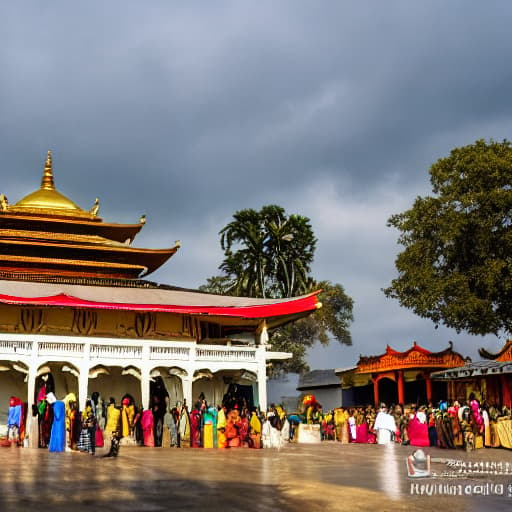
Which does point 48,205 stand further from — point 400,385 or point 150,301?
point 400,385

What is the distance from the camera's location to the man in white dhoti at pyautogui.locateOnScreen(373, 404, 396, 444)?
27.7 meters

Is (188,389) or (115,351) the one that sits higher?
(115,351)

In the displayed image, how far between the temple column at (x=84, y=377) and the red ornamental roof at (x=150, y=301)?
1.59m

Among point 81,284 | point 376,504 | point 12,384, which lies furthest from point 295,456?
point 81,284

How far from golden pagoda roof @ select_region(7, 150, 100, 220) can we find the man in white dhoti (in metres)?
17.3

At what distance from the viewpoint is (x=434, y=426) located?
2536 cm

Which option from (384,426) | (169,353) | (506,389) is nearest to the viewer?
(169,353)

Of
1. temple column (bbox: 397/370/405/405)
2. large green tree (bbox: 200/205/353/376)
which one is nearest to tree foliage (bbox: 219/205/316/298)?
large green tree (bbox: 200/205/353/376)

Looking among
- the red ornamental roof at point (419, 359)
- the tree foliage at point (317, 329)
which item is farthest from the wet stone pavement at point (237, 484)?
the tree foliage at point (317, 329)

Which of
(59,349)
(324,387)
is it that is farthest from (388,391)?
(59,349)

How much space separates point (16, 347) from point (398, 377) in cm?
2080

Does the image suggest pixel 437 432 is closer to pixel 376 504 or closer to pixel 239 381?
pixel 239 381

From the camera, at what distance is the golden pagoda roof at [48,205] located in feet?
118

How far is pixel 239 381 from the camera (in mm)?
30359
